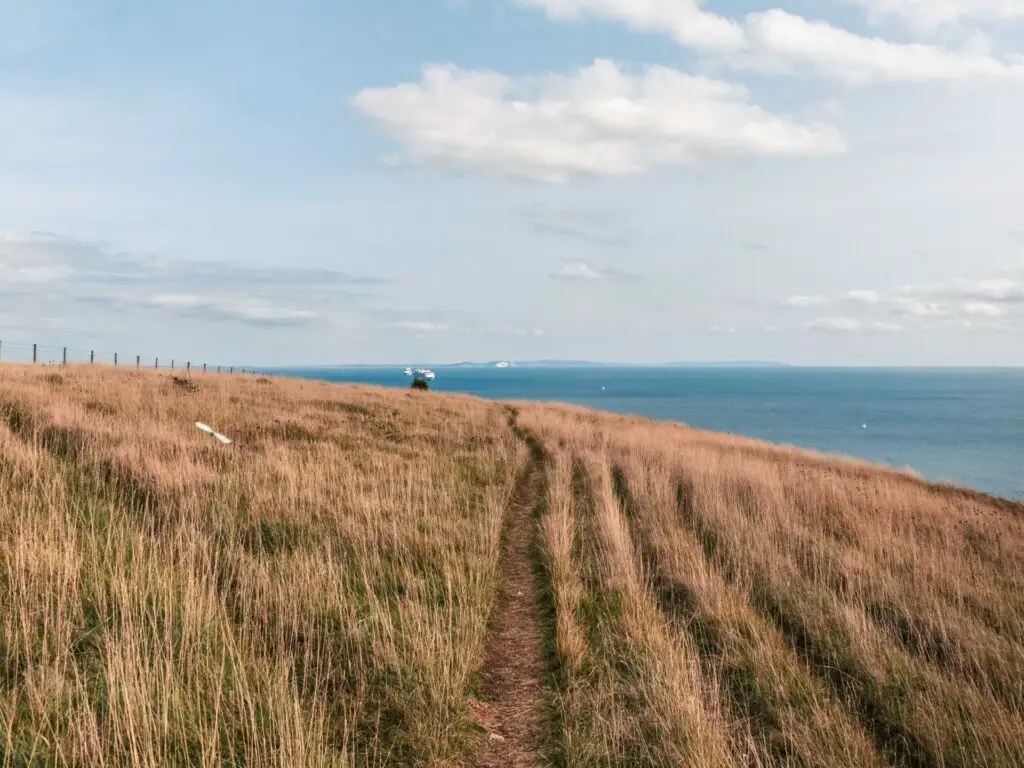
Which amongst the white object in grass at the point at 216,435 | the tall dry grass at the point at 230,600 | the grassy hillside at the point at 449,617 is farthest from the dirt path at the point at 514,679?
the white object in grass at the point at 216,435

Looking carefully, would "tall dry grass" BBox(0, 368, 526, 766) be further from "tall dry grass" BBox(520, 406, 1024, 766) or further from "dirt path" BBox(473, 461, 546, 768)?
"tall dry grass" BBox(520, 406, 1024, 766)

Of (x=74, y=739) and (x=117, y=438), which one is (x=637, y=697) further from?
(x=117, y=438)

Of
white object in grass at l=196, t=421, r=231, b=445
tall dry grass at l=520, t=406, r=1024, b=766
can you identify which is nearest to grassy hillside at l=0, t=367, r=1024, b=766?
tall dry grass at l=520, t=406, r=1024, b=766

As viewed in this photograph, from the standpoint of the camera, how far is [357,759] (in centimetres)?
444

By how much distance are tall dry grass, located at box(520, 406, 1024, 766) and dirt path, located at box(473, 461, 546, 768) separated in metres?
0.30

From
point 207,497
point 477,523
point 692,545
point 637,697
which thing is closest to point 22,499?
point 207,497

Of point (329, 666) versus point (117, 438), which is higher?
point (117, 438)

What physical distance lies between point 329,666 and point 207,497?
17.6 feet

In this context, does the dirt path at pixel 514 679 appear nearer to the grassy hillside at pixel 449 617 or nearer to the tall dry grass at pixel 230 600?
the grassy hillside at pixel 449 617

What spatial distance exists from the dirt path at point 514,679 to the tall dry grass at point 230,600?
227mm

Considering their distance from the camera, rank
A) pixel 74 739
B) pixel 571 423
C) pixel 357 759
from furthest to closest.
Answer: pixel 571 423 → pixel 357 759 → pixel 74 739

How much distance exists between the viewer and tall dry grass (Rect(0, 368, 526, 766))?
4.29m

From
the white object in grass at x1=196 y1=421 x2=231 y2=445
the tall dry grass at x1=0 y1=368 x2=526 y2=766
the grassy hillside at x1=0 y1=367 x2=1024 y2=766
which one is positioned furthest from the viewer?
the white object in grass at x1=196 y1=421 x2=231 y2=445

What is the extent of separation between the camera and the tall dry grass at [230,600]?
14.1 ft
